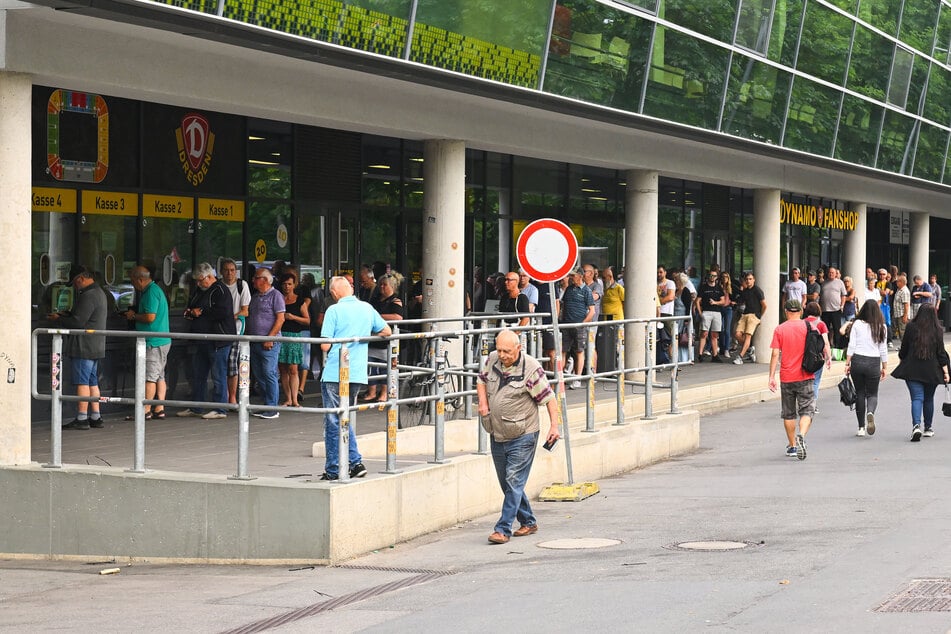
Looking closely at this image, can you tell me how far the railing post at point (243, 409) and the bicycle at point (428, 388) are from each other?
5.68 ft

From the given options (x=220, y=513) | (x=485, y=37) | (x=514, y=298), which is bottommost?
(x=220, y=513)

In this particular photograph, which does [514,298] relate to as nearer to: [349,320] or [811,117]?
[349,320]

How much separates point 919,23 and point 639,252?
41.8ft

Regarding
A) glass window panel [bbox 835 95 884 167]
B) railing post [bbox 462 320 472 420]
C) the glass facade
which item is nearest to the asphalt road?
railing post [bbox 462 320 472 420]

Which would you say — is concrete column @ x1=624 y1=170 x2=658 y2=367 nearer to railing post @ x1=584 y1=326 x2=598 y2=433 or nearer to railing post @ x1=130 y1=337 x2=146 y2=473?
railing post @ x1=584 y1=326 x2=598 y2=433

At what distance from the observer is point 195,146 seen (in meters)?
17.6

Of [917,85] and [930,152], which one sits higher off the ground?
[917,85]

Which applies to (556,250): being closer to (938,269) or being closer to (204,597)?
(204,597)

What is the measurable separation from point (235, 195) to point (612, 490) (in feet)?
22.7

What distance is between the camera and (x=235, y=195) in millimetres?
18312

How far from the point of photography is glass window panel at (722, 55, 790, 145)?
24.8 metres

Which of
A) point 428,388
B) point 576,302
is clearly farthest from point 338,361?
point 576,302

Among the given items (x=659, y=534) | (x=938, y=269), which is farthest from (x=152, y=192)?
(x=938, y=269)

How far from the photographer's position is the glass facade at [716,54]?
1605 centimetres
